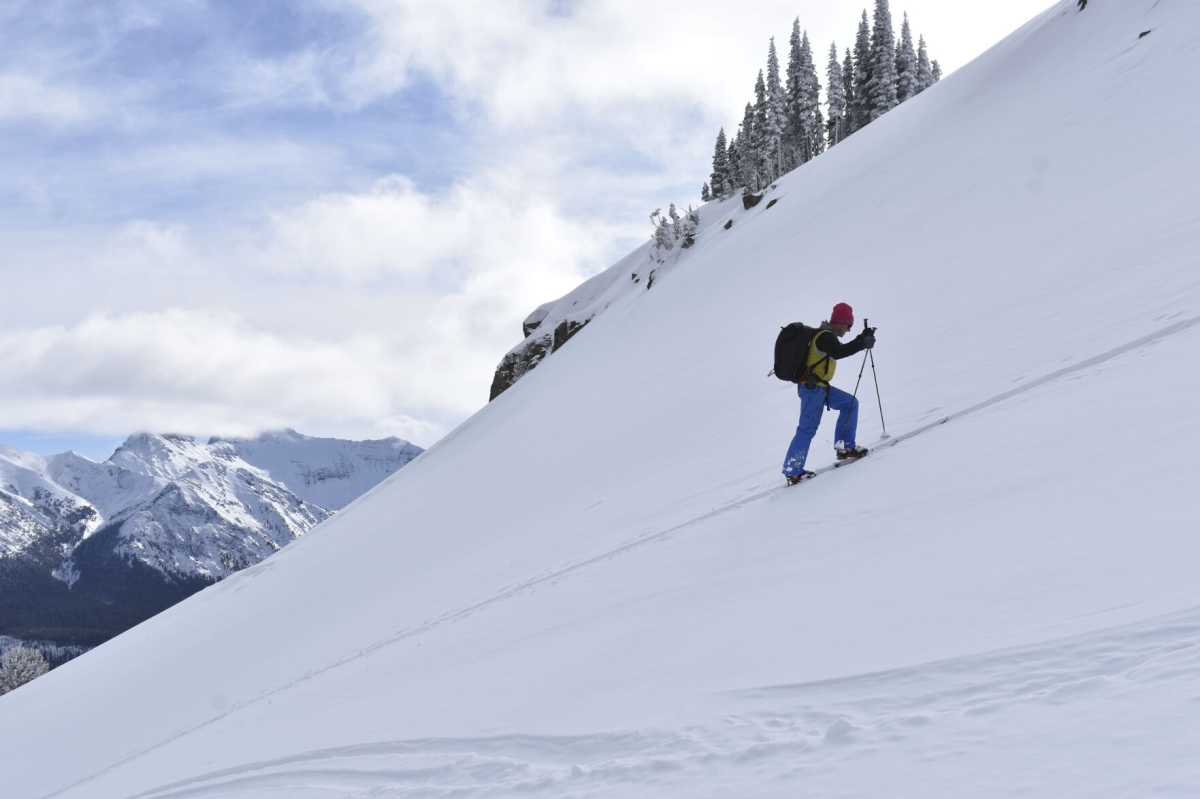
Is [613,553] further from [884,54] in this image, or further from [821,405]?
[884,54]

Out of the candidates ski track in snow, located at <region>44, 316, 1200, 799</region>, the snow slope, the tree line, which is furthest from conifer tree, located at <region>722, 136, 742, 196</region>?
ski track in snow, located at <region>44, 316, 1200, 799</region>

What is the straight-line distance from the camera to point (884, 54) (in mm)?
60031

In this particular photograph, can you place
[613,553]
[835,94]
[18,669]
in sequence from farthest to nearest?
[18,669] → [835,94] → [613,553]

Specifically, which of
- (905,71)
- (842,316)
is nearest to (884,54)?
(905,71)

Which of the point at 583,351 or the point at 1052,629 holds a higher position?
the point at 583,351

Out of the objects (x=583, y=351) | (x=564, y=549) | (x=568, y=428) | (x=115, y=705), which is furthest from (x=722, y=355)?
(x=115, y=705)

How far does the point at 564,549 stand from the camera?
1120cm

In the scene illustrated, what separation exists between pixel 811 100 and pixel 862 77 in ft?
19.5

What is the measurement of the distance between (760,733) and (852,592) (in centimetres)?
159

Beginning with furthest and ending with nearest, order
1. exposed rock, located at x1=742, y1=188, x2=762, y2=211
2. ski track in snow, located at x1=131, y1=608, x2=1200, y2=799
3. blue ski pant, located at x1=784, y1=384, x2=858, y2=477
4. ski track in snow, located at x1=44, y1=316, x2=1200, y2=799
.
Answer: exposed rock, located at x1=742, y1=188, x2=762, y2=211, blue ski pant, located at x1=784, y1=384, x2=858, y2=477, ski track in snow, located at x1=44, y1=316, x2=1200, y2=799, ski track in snow, located at x1=131, y1=608, x2=1200, y2=799

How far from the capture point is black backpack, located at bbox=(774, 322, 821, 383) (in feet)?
28.4

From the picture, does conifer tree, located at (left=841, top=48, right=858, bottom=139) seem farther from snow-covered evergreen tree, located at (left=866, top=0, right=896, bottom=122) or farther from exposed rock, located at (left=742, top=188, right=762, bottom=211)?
exposed rock, located at (left=742, top=188, right=762, bottom=211)

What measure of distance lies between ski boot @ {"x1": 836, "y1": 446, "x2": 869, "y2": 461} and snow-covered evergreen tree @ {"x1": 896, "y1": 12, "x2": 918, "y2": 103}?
198 feet

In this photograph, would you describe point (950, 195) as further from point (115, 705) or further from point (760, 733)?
point (115, 705)
